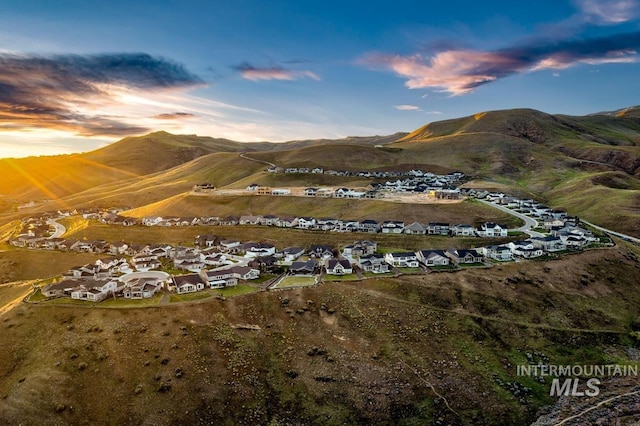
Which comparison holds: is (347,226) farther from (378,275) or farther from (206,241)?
(206,241)

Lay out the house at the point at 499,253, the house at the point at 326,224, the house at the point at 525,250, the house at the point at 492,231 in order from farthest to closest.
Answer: the house at the point at 326,224 < the house at the point at 492,231 < the house at the point at 525,250 < the house at the point at 499,253

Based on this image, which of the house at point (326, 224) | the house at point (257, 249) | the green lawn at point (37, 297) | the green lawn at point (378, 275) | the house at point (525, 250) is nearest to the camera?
the green lawn at point (37, 297)

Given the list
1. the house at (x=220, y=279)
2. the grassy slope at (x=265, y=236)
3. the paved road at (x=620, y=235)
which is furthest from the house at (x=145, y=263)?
the paved road at (x=620, y=235)

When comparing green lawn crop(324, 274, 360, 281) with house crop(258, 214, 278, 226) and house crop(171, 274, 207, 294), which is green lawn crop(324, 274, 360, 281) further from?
house crop(258, 214, 278, 226)

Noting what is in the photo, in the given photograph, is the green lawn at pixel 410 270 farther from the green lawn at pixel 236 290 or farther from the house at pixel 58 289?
the house at pixel 58 289

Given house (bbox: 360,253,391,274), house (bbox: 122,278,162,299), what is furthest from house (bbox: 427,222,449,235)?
house (bbox: 122,278,162,299)

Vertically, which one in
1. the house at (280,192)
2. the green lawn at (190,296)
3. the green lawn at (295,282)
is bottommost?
the green lawn at (190,296)
